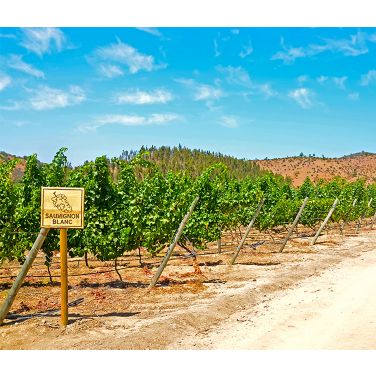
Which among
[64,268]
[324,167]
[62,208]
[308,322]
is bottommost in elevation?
[308,322]

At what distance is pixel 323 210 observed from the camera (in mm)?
27328

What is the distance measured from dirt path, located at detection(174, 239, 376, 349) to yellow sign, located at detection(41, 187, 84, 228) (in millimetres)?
2978

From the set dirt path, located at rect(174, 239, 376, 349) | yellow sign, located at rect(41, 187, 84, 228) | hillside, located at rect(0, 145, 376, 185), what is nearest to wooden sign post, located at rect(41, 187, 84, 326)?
yellow sign, located at rect(41, 187, 84, 228)

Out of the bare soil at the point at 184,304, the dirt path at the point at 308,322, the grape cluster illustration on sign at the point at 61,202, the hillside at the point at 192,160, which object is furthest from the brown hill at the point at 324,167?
the grape cluster illustration on sign at the point at 61,202

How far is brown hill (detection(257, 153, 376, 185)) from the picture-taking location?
348 feet

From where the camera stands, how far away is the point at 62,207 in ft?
26.2

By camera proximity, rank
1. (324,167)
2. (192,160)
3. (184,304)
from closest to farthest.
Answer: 1. (184,304)
2. (192,160)
3. (324,167)

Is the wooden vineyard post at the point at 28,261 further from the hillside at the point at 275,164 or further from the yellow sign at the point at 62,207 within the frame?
the hillside at the point at 275,164

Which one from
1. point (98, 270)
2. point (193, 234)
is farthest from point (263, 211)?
point (98, 270)

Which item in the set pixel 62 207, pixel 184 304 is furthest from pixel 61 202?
pixel 184 304

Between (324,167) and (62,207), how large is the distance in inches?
4496

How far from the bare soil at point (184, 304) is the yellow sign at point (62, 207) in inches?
78.2

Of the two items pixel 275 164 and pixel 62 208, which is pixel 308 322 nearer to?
pixel 62 208

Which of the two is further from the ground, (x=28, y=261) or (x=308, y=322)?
(x=28, y=261)
